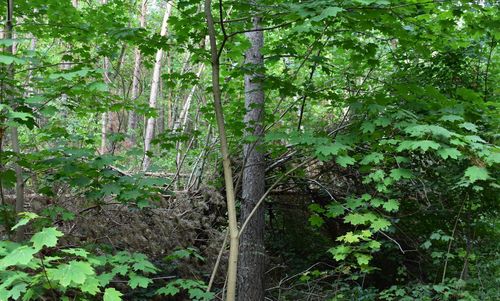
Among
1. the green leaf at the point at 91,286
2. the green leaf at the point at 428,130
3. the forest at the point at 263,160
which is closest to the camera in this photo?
the green leaf at the point at 91,286

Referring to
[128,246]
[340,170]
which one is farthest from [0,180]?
[340,170]

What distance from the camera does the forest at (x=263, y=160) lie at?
11.5 ft

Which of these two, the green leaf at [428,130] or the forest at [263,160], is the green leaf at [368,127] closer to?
the forest at [263,160]

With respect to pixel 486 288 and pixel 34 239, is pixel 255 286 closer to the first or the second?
pixel 486 288

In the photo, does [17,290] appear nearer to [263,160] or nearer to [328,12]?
[328,12]

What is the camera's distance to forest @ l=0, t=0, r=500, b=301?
349 centimetres

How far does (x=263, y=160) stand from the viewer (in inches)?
259

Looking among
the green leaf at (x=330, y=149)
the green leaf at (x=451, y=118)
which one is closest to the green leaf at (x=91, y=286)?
the green leaf at (x=330, y=149)

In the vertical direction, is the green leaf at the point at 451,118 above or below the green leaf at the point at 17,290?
above

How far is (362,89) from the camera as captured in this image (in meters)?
4.80

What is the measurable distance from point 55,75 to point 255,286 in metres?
4.26

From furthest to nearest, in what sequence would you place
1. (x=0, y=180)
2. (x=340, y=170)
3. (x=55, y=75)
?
(x=340, y=170), (x=0, y=180), (x=55, y=75)

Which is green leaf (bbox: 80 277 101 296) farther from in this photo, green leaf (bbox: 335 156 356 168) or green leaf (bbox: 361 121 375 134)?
green leaf (bbox: 361 121 375 134)

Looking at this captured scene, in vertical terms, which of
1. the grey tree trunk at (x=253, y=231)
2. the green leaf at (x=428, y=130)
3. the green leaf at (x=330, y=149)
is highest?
the green leaf at (x=428, y=130)
